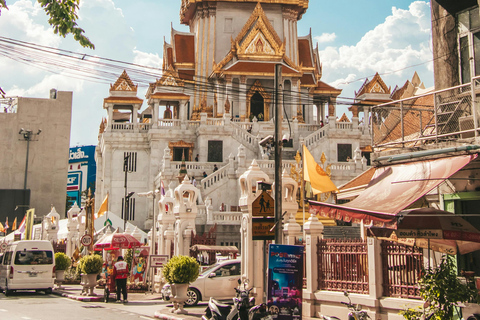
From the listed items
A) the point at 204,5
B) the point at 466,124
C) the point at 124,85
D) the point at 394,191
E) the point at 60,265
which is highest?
the point at 204,5

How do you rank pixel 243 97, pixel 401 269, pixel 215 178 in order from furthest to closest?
pixel 243 97, pixel 215 178, pixel 401 269

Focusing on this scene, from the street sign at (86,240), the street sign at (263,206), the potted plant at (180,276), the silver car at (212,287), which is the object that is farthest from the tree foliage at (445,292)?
the street sign at (86,240)

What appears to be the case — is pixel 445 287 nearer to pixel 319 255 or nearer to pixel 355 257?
pixel 355 257

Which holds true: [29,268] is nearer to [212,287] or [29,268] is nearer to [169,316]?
[212,287]

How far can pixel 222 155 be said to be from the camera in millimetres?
41781

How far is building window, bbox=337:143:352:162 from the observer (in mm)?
42062

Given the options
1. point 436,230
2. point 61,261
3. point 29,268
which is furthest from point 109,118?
point 436,230

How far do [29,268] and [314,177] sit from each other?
10.7m

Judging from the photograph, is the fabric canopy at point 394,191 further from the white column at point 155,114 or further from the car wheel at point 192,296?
the white column at point 155,114

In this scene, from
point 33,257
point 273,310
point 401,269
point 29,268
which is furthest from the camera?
point 33,257

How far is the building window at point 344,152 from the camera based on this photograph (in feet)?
138

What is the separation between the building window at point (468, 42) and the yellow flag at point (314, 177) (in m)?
7.18

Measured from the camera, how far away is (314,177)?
69.3 feet

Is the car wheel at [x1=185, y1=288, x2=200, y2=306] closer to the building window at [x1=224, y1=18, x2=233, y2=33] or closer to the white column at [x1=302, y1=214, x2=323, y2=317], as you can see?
the white column at [x1=302, y1=214, x2=323, y2=317]
